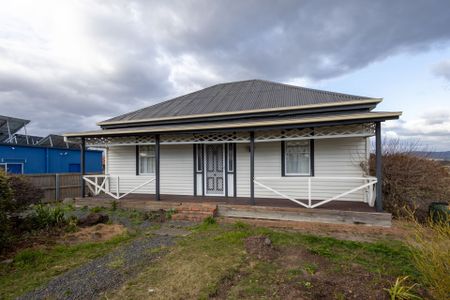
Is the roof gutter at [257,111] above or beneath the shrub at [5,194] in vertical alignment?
above

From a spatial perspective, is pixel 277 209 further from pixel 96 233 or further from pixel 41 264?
pixel 41 264

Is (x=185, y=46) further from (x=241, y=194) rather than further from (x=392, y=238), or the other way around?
(x=392, y=238)

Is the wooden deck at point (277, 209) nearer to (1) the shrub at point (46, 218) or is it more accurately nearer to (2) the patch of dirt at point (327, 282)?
(1) the shrub at point (46, 218)

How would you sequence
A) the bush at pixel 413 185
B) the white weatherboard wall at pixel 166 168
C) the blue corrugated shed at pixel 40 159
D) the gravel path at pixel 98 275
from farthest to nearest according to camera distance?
the blue corrugated shed at pixel 40 159
the white weatherboard wall at pixel 166 168
the bush at pixel 413 185
the gravel path at pixel 98 275

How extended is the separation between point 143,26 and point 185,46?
2.83 metres

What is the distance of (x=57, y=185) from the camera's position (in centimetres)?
1182

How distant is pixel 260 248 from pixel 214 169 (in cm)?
514

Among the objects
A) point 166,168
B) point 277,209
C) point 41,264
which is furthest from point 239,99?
point 41,264

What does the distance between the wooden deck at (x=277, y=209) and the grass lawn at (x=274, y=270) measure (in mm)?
983

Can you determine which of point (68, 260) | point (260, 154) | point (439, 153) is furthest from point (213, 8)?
point (439, 153)

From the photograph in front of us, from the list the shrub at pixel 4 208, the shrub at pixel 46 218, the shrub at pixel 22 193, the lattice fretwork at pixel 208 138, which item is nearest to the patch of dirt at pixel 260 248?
the lattice fretwork at pixel 208 138

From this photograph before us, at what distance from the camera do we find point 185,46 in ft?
40.4

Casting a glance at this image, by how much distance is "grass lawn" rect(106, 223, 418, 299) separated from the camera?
325 cm

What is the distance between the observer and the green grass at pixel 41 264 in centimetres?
368
